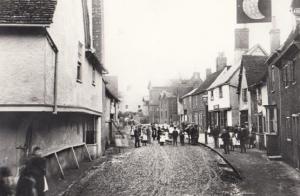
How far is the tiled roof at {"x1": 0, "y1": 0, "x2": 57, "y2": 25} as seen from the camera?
34.0 feet

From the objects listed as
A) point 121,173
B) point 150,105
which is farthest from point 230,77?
point 150,105

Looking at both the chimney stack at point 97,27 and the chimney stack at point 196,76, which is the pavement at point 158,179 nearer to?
the chimney stack at point 97,27

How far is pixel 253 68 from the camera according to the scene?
31.9 meters

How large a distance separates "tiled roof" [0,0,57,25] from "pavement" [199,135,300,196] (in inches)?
292

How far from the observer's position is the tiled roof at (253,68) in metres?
31.3

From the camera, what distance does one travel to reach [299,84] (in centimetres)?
1569

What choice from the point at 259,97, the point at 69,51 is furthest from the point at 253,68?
the point at 69,51

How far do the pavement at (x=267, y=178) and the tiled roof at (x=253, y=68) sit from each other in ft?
42.7

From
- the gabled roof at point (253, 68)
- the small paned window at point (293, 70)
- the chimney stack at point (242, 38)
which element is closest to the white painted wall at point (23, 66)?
the small paned window at point (293, 70)

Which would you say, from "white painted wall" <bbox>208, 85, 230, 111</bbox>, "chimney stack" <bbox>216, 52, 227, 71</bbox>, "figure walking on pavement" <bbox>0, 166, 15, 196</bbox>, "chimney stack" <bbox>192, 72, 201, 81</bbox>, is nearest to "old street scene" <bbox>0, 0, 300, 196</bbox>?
"figure walking on pavement" <bbox>0, 166, 15, 196</bbox>

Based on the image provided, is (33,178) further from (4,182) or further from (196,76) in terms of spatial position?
(196,76)

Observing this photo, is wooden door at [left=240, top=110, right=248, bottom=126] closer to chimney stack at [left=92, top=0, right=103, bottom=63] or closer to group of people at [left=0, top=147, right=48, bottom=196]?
chimney stack at [left=92, top=0, right=103, bottom=63]

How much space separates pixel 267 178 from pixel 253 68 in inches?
762

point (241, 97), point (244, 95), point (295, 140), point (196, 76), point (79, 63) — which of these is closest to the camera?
point (295, 140)
